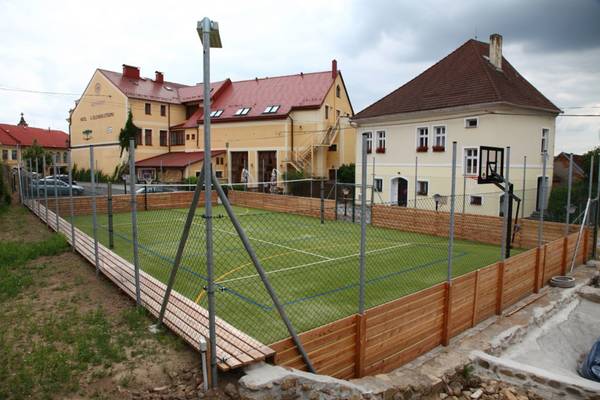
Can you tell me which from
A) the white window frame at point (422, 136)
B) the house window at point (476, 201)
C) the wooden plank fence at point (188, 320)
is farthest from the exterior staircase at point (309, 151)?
the wooden plank fence at point (188, 320)

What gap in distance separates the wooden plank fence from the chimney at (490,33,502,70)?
2317 centimetres

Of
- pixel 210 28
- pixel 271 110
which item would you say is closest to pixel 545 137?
pixel 271 110

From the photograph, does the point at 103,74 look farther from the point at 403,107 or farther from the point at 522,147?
the point at 522,147

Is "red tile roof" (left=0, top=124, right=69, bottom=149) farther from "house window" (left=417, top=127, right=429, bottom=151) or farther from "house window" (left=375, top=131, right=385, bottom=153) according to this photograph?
"house window" (left=417, top=127, right=429, bottom=151)

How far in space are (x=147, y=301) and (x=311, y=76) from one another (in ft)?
104

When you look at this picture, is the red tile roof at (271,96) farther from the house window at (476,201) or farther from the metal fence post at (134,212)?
the metal fence post at (134,212)

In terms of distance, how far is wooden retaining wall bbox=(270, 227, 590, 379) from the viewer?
5.47 metres

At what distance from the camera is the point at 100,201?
70.1 ft

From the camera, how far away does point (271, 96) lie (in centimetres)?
3612

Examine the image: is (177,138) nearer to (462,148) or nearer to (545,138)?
(462,148)

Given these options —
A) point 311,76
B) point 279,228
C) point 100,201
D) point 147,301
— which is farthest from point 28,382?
point 311,76

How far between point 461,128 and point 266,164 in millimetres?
16863

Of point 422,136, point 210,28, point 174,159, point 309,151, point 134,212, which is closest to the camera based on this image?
point 210,28

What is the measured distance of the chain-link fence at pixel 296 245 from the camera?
6762mm
